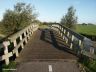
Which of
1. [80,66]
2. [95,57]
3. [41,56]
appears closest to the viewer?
[80,66]

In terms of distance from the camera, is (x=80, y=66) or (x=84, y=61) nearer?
(x=80, y=66)

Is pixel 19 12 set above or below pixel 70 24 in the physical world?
above

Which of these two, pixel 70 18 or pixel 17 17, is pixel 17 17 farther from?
pixel 70 18

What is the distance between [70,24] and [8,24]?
19.6m

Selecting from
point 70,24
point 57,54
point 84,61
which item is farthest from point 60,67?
point 70,24

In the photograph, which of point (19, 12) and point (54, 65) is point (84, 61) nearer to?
point (54, 65)

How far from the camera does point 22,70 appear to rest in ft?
27.5

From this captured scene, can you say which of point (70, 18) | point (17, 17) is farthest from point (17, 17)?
point (70, 18)

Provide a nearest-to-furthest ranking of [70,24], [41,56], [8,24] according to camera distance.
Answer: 1. [41,56]
2. [8,24]
3. [70,24]

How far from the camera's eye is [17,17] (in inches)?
2470

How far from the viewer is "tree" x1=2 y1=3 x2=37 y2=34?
204 ft

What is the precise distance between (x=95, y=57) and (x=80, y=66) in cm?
109

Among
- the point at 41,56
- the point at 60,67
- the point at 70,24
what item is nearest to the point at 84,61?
the point at 60,67

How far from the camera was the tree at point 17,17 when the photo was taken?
6212 centimetres
